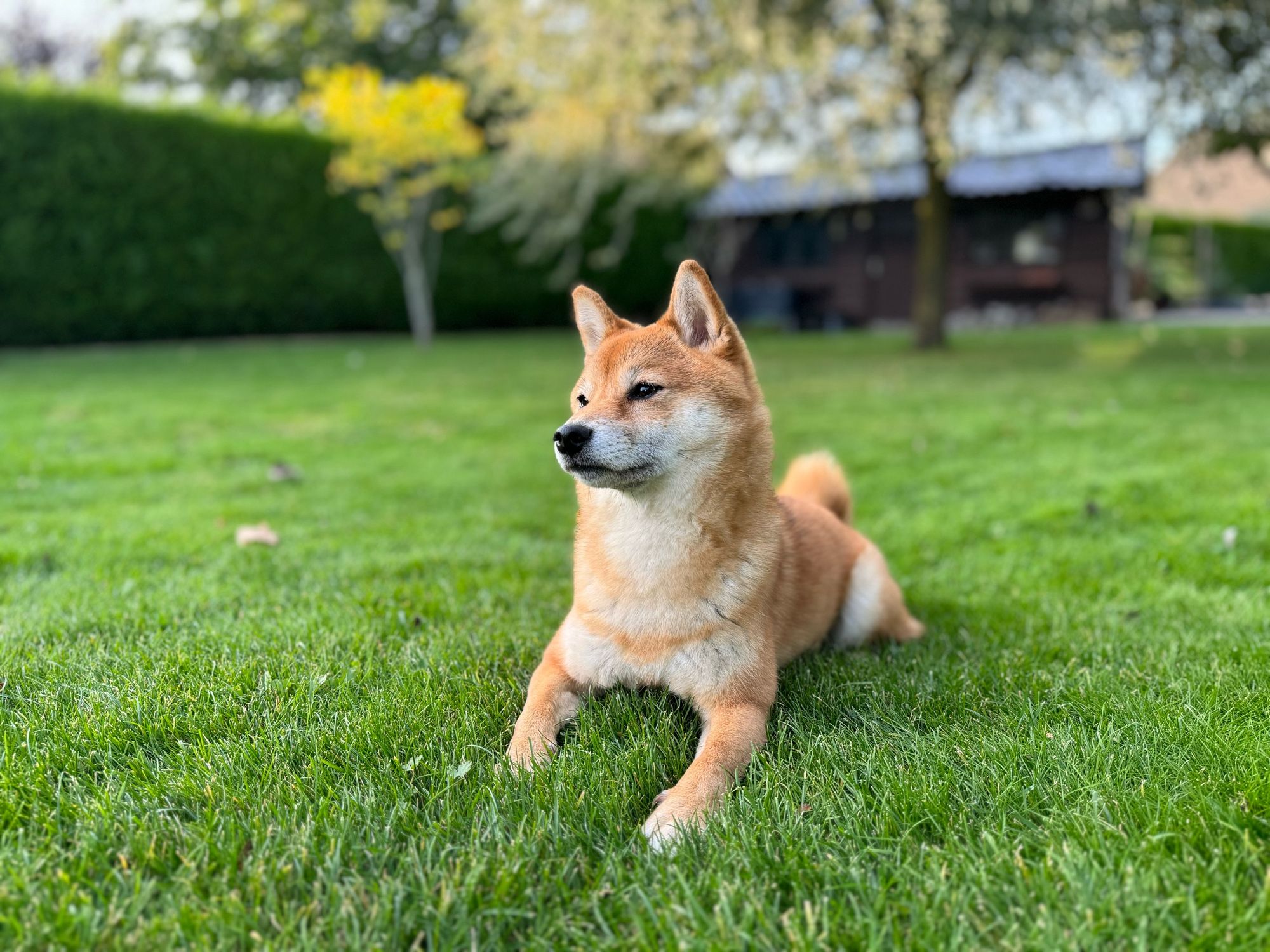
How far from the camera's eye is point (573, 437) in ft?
7.58

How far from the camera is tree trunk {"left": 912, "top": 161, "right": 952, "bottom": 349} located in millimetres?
14648

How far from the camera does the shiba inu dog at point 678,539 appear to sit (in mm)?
2355

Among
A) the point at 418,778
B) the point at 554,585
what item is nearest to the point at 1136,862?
the point at 418,778

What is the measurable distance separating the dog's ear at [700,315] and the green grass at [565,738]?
40.5 inches

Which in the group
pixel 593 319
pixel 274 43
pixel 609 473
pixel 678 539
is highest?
pixel 274 43

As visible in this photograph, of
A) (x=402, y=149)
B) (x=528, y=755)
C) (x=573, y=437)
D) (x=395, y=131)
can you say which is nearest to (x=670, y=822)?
(x=528, y=755)

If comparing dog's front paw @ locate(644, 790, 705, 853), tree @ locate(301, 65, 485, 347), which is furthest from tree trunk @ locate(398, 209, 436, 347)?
dog's front paw @ locate(644, 790, 705, 853)

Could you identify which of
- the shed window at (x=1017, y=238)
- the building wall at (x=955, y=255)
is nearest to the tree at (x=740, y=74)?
the building wall at (x=955, y=255)

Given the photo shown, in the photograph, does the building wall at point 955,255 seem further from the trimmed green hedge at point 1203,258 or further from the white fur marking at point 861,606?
the white fur marking at point 861,606

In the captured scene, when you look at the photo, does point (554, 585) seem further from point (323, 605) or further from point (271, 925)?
point (271, 925)

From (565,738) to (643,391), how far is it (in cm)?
95

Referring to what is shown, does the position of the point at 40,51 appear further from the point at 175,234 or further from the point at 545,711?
the point at 545,711

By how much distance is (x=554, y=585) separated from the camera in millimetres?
3750

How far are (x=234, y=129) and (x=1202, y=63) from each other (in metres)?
15.6
